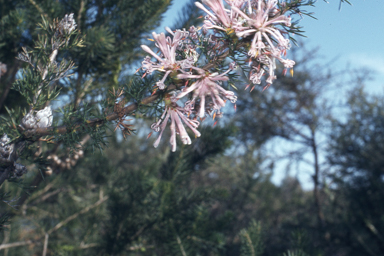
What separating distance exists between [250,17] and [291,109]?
337cm

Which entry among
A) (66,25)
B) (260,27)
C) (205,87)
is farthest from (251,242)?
(66,25)

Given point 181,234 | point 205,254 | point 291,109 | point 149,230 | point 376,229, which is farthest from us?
point 291,109

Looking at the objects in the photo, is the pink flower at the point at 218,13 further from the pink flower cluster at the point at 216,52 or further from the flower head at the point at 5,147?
the flower head at the point at 5,147

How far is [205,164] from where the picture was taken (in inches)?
78.9

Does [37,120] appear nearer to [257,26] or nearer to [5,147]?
[5,147]

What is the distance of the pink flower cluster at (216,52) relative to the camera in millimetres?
768

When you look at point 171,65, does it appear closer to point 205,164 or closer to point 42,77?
point 42,77

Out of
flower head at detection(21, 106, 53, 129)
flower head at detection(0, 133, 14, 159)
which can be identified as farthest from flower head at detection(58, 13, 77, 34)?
flower head at detection(0, 133, 14, 159)

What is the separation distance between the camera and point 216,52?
884 millimetres

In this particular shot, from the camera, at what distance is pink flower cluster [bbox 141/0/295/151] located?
77cm

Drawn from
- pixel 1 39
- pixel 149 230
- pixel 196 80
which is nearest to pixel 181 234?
pixel 149 230

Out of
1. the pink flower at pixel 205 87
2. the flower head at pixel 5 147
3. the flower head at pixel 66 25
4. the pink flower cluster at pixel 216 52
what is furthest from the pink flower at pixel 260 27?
the flower head at pixel 5 147

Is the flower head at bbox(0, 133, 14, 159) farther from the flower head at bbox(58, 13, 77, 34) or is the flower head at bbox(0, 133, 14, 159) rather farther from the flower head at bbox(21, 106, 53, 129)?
the flower head at bbox(58, 13, 77, 34)

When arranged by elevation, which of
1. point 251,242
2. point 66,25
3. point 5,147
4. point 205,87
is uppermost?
point 66,25
